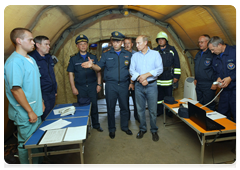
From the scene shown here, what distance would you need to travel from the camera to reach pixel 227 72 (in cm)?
267

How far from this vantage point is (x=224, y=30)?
3.15 m

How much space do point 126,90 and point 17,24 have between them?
6.65 ft

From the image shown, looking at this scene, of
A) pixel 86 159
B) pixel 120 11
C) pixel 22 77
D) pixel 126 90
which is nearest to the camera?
pixel 22 77

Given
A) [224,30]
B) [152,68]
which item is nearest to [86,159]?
[152,68]

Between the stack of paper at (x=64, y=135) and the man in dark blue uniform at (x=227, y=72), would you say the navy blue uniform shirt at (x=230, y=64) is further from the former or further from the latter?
the stack of paper at (x=64, y=135)

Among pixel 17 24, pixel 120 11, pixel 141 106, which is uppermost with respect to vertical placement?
pixel 120 11

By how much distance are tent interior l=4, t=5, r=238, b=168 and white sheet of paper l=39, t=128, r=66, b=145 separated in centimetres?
162

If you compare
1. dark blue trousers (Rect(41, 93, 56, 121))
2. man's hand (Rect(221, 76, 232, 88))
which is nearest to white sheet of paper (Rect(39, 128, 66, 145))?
dark blue trousers (Rect(41, 93, 56, 121))

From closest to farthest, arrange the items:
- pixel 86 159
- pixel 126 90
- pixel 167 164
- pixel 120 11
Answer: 1. pixel 167 164
2. pixel 86 159
3. pixel 126 90
4. pixel 120 11

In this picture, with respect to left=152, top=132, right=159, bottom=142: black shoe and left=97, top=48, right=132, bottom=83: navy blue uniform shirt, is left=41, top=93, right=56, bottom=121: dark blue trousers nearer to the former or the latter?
left=97, top=48, right=132, bottom=83: navy blue uniform shirt

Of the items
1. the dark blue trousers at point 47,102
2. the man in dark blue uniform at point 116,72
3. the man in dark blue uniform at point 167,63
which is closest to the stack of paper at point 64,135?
the dark blue trousers at point 47,102

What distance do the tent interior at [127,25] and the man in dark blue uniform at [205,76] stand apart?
1.61ft

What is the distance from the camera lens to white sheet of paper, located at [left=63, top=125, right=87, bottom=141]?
1.71m
